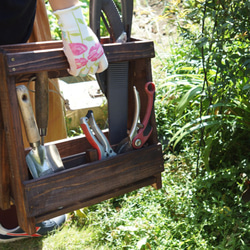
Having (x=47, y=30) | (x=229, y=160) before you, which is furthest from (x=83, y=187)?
(x=229, y=160)

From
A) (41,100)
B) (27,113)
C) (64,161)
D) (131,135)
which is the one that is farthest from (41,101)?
(131,135)

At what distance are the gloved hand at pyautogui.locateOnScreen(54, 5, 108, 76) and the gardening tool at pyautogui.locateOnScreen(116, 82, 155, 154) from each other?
0.26m

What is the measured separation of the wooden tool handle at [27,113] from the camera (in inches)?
47.0

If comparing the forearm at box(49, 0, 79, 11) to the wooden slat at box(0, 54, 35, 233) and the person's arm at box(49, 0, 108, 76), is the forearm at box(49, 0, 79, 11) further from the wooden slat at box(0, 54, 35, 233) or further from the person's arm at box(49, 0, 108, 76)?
the wooden slat at box(0, 54, 35, 233)

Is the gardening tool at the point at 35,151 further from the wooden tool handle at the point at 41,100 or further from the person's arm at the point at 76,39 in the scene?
the person's arm at the point at 76,39

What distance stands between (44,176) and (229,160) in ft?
4.52

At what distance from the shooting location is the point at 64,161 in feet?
4.59

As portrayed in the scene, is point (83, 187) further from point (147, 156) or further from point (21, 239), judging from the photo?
point (21, 239)

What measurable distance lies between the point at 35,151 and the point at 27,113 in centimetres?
13

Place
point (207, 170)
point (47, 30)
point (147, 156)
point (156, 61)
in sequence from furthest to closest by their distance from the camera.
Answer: point (156, 61)
point (207, 170)
point (47, 30)
point (147, 156)

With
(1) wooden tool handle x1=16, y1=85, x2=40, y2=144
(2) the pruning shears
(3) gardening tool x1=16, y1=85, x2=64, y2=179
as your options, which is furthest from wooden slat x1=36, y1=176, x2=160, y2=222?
(2) the pruning shears

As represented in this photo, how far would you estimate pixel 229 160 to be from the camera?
92.1 inches

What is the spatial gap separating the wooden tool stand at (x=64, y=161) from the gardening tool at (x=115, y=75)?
0.22ft

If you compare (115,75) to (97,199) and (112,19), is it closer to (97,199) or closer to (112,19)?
(112,19)
